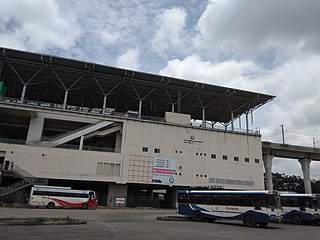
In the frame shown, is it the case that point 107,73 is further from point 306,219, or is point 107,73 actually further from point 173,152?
point 306,219

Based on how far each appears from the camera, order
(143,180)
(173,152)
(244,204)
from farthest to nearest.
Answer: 1. (173,152)
2. (143,180)
3. (244,204)

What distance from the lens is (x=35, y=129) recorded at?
4462 centimetres

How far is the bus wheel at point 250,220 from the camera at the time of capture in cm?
2066

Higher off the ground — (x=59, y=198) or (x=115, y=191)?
(x=115, y=191)

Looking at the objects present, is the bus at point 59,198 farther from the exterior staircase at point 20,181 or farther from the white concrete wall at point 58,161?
the white concrete wall at point 58,161

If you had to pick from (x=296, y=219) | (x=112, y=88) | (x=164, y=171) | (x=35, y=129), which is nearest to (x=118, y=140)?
(x=164, y=171)

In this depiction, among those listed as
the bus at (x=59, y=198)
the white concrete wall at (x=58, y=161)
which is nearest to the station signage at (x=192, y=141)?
the white concrete wall at (x=58, y=161)

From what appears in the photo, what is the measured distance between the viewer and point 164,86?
167 ft

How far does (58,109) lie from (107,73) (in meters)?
10.2

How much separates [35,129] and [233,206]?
34.6m

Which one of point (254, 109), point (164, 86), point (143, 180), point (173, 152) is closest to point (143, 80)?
point (164, 86)

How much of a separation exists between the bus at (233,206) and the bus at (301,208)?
5.08 meters

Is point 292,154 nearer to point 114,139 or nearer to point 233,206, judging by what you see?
point 114,139

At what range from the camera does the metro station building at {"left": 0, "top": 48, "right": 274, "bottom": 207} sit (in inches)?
1678
